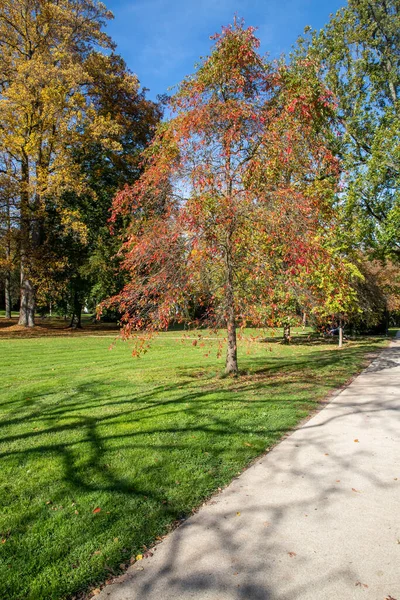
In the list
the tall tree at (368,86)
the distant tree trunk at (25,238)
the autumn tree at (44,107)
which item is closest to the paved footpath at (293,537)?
the tall tree at (368,86)

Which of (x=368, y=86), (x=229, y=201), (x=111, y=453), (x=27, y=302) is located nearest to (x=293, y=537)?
(x=111, y=453)

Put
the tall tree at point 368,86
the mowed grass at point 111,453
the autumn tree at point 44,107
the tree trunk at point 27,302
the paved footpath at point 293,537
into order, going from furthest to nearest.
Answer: the tree trunk at point 27,302 → the autumn tree at point 44,107 → the tall tree at point 368,86 → the mowed grass at point 111,453 → the paved footpath at point 293,537

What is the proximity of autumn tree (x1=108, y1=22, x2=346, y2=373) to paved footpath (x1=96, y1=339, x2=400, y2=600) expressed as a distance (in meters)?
3.28

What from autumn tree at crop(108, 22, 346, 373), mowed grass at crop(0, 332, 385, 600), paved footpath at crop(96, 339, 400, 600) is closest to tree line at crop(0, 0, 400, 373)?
autumn tree at crop(108, 22, 346, 373)

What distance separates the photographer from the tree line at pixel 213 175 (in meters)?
7.16

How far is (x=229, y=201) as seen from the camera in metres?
7.03

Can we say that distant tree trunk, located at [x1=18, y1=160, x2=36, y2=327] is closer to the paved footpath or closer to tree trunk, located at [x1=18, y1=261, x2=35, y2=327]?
tree trunk, located at [x1=18, y1=261, x2=35, y2=327]

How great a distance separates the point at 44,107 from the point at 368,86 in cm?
1447

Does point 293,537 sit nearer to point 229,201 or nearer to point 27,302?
point 229,201

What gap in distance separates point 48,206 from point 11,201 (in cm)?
292

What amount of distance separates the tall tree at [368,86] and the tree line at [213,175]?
0.06 m

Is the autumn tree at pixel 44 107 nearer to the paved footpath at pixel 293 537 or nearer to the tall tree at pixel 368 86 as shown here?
the tall tree at pixel 368 86

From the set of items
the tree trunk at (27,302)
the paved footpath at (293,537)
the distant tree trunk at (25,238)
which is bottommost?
the paved footpath at (293,537)

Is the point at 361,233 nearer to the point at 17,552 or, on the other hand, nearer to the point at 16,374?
the point at 16,374
